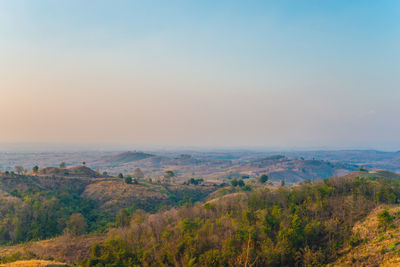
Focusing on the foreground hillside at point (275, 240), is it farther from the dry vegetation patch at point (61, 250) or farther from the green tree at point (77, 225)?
the green tree at point (77, 225)

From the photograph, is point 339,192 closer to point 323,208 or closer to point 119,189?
point 323,208

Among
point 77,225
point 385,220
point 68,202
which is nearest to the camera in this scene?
point 385,220

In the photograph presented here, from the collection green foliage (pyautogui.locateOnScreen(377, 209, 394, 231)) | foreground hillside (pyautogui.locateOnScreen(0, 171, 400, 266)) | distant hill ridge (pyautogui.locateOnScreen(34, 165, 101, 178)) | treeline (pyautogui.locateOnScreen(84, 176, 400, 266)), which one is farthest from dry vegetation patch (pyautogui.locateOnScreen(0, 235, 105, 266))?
distant hill ridge (pyautogui.locateOnScreen(34, 165, 101, 178))

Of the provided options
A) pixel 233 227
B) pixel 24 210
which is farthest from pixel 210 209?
pixel 24 210

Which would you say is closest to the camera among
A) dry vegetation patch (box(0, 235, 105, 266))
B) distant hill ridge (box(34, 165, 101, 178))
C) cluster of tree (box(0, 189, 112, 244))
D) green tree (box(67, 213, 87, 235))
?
dry vegetation patch (box(0, 235, 105, 266))

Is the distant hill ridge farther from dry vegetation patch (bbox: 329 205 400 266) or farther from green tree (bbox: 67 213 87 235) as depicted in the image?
dry vegetation patch (bbox: 329 205 400 266)

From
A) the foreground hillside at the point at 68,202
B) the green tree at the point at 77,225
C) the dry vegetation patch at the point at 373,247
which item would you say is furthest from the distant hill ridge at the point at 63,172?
the dry vegetation patch at the point at 373,247

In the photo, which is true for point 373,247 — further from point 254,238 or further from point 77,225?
point 77,225

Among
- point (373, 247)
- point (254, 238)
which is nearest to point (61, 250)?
point (254, 238)
